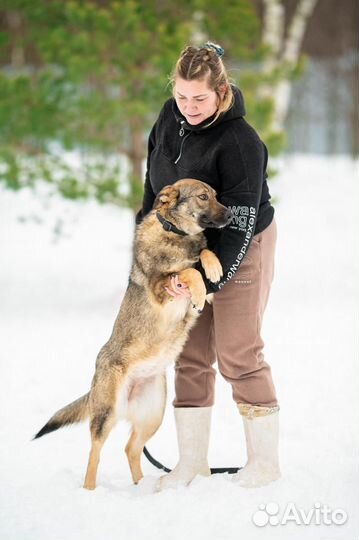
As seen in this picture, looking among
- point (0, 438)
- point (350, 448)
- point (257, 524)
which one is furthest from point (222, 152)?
point (0, 438)

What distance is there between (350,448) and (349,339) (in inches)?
125

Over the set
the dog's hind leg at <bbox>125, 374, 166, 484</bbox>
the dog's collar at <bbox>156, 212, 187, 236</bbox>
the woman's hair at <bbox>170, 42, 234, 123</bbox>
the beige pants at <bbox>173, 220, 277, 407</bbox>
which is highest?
the woman's hair at <bbox>170, 42, 234, 123</bbox>

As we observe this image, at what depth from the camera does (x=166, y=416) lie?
5.19m

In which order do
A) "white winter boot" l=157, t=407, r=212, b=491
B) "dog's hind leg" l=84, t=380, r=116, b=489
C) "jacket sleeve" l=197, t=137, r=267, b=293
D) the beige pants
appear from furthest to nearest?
1. "white winter boot" l=157, t=407, r=212, b=491
2. "dog's hind leg" l=84, t=380, r=116, b=489
3. the beige pants
4. "jacket sleeve" l=197, t=137, r=267, b=293

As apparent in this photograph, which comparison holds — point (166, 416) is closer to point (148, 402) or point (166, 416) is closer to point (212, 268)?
point (148, 402)

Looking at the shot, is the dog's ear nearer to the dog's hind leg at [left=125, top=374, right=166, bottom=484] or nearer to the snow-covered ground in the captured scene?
the dog's hind leg at [left=125, top=374, right=166, bottom=484]

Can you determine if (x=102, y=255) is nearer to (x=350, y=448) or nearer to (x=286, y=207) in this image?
(x=286, y=207)

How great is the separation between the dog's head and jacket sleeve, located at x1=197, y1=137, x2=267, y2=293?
0.19 feet

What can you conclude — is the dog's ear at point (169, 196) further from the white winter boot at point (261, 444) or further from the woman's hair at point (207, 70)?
the white winter boot at point (261, 444)

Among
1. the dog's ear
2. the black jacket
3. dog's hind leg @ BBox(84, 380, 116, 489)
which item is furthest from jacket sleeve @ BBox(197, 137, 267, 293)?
dog's hind leg @ BBox(84, 380, 116, 489)

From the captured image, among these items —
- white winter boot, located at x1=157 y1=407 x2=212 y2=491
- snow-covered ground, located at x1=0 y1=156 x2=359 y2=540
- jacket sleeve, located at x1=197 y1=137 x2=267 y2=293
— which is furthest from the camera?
white winter boot, located at x1=157 y1=407 x2=212 y2=491

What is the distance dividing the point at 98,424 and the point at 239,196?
133 cm

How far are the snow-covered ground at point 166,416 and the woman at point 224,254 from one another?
0.95 ft

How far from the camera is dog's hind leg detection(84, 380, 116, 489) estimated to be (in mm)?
3549
